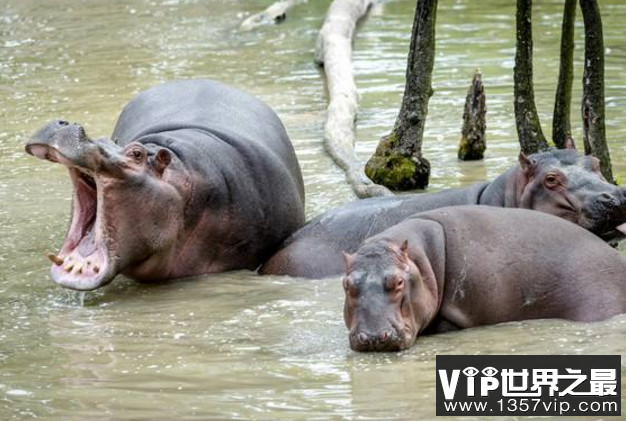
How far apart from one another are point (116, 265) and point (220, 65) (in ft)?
24.1

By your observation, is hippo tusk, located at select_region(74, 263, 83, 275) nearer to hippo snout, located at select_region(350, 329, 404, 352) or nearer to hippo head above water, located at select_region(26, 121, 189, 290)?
hippo head above water, located at select_region(26, 121, 189, 290)

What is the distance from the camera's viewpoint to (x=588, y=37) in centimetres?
730

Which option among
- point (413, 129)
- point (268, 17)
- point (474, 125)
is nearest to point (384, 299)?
point (413, 129)

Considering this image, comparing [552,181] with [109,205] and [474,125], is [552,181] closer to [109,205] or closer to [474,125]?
[109,205]

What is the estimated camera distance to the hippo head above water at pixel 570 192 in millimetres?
6270

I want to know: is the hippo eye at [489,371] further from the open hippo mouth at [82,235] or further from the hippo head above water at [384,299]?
the open hippo mouth at [82,235]

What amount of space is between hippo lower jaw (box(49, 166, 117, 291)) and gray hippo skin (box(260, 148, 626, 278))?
92 centimetres

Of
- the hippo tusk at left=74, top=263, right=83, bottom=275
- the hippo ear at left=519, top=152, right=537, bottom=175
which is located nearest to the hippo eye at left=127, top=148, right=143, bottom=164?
the hippo tusk at left=74, top=263, right=83, bottom=275

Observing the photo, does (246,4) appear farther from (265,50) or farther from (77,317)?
(77,317)

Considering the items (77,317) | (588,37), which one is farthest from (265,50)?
(77,317)

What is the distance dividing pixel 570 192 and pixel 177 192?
1.89 meters

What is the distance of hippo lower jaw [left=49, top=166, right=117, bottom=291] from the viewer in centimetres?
641

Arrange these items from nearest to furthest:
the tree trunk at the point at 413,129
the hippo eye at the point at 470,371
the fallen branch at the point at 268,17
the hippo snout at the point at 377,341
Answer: the hippo eye at the point at 470,371, the hippo snout at the point at 377,341, the tree trunk at the point at 413,129, the fallen branch at the point at 268,17

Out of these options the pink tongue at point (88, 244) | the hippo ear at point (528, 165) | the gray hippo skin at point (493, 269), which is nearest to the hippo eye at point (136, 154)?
the pink tongue at point (88, 244)
